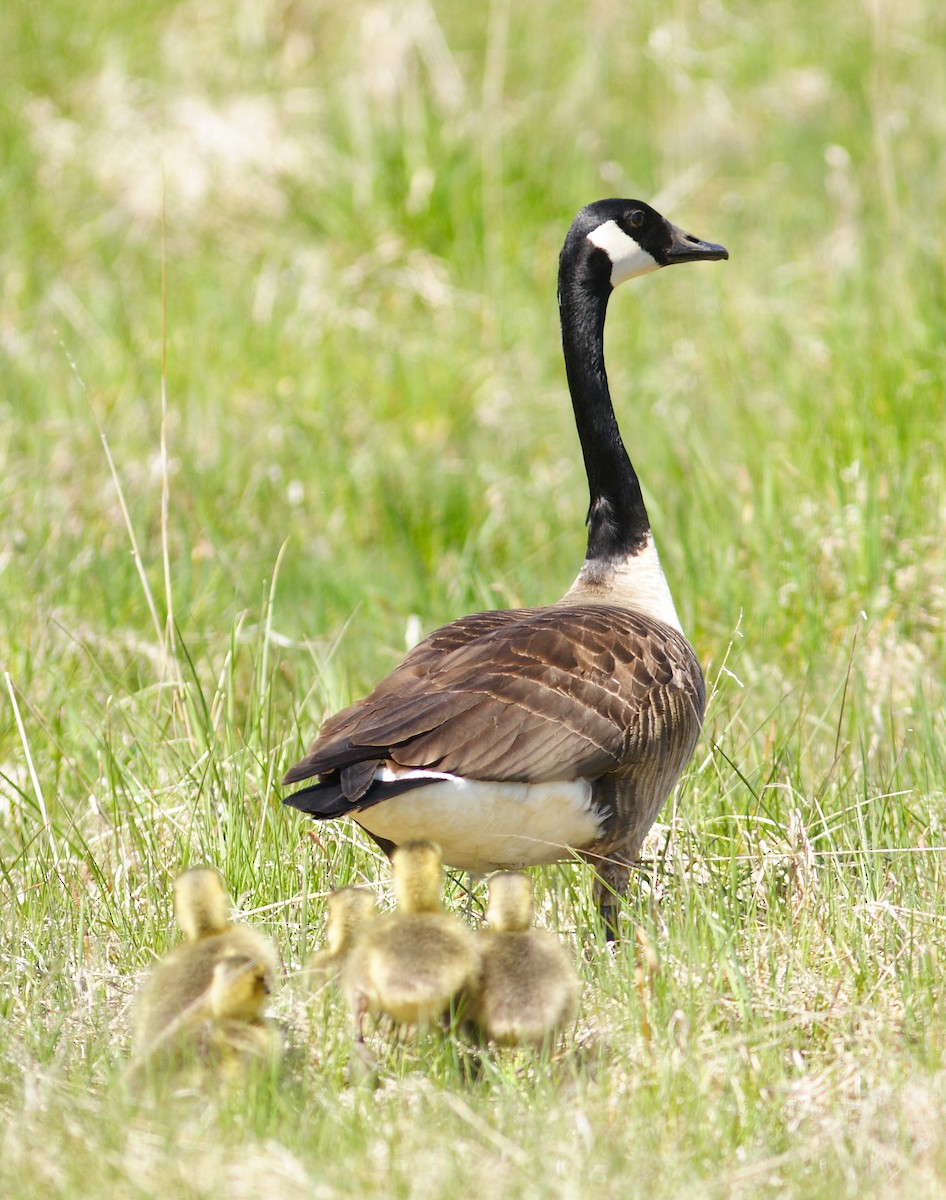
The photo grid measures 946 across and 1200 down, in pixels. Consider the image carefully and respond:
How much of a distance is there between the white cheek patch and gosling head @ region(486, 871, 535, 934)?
7.94 ft

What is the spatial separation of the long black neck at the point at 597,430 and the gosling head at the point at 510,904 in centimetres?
176

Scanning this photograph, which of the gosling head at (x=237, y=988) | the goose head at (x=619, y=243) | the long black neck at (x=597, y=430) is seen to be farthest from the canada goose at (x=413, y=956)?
the goose head at (x=619, y=243)

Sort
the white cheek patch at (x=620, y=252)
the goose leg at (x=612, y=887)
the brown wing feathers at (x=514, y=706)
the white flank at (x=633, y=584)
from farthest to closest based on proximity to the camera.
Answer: the white cheek patch at (x=620, y=252) → the white flank at (x=633, y=584) → the goose leg at (x=612, y=887) → the brown wing feathers at (x=514, y=706)

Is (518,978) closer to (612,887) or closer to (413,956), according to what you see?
(413,956)

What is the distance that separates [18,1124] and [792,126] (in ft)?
31.9

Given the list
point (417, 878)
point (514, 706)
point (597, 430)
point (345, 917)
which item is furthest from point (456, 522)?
point (417, 878)

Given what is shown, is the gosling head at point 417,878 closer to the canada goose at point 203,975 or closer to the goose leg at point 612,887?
the canada goose at point 203,975

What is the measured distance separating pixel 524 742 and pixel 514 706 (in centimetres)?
10

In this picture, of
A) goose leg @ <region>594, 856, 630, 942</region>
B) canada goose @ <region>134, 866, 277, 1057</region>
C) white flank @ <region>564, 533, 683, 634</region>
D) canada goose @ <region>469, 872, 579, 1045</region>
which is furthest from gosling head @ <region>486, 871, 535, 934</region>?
white flank @ <region>564, 533, 683, 634</region>

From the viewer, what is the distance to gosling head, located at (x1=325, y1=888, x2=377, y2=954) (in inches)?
137

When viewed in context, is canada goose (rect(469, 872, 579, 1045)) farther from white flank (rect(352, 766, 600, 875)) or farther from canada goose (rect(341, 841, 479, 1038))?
white flank (rect(352, 766, 600, 875))

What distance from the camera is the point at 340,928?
3467 millimetres

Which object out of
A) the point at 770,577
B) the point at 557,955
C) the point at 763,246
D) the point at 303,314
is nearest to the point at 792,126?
the point at 763,246

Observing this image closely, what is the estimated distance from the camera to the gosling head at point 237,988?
3.04 m
